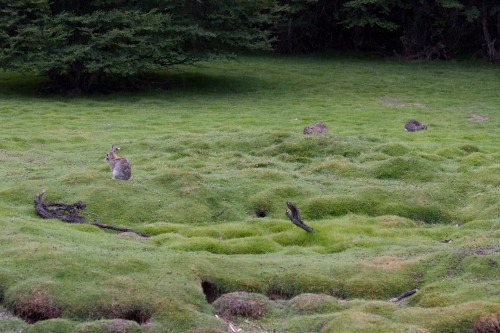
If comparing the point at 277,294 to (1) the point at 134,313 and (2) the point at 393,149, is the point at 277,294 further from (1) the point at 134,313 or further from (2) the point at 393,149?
(2) the point at 393,149

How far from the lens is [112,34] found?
35000mm

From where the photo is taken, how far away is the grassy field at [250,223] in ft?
35.2

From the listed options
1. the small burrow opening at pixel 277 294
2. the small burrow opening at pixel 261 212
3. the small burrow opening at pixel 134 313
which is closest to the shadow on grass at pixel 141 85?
the small burrow opening at pixel 261 212

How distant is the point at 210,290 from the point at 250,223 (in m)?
4.26

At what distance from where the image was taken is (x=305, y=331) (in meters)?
10.2

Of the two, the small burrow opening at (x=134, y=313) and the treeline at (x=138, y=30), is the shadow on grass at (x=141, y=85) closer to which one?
the treeline at (x=138, y=30)

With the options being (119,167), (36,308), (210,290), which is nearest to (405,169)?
(119,167)

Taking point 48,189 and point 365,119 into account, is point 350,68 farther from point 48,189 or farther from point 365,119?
point 48,189

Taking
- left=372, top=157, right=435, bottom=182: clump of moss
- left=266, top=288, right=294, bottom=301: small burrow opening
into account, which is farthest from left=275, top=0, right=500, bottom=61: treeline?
left=266, top=288, right=294, bottom=301: small burrow opening

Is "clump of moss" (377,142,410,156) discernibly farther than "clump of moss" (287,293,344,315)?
Yes

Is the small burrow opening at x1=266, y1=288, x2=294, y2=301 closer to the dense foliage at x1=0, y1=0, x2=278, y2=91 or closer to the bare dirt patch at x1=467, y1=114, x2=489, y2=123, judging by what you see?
the bare dirt patch at x1=467, y1=114, x2=489, y2=123

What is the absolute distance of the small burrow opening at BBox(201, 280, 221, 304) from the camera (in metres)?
11.8

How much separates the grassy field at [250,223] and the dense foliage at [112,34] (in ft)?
9.73

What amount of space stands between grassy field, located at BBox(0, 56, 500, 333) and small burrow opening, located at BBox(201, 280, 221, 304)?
0.03 metres
